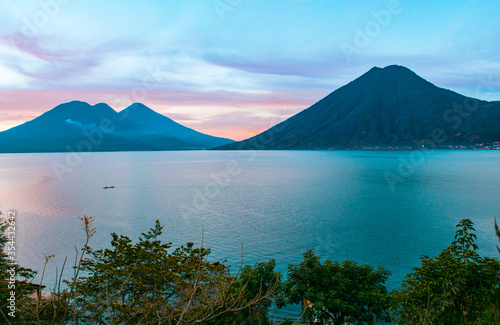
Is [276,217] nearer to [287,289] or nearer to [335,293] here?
[287,289]

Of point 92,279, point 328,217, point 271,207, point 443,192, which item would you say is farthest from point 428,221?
point 92,279

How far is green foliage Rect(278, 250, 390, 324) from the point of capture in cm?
1784

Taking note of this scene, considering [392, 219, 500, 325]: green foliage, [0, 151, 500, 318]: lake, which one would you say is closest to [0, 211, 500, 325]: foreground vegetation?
[392, 219, 500, 325]: green foliage

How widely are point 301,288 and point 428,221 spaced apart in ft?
129

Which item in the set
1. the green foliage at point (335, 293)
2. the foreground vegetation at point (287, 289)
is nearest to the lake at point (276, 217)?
the green foliage at point (335, 293)

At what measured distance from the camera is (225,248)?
38.0 metres

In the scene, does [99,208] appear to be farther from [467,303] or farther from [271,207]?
[467,303]

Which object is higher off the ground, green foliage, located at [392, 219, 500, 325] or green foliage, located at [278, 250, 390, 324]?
green foliage, located at [392, 219, 500, 325]

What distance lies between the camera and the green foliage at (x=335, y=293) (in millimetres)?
17844

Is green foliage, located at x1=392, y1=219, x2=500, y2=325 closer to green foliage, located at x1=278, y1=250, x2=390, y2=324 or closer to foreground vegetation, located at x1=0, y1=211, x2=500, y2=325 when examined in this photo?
foreground vegetation, located at x1=0, y1=211, x2=500, y2=325

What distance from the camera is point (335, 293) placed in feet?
59.2

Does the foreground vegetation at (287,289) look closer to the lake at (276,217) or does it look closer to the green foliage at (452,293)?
the green foliage at (452,293)

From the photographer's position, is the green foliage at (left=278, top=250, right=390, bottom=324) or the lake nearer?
the green foliage at (left=278, top=250, right=390, bottom=324)

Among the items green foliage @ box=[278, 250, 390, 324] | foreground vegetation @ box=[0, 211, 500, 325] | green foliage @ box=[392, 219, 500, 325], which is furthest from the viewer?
green foliage @ box=[278, 250, 390, 324]
